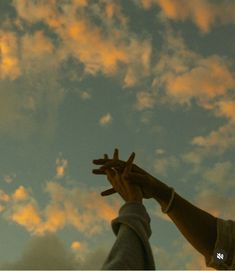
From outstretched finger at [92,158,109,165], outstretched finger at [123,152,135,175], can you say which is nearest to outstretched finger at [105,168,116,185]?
outstretched finger at [123,152,135,175]

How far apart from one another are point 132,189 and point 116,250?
84 centimetres

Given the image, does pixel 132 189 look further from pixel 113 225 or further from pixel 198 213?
pixel 198 213

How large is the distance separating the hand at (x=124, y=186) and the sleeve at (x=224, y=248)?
862 millimetres

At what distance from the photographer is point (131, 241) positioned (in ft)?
8.18

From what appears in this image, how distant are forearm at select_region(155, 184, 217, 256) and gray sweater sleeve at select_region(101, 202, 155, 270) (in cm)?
108

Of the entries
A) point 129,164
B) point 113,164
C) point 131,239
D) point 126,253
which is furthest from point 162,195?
point 126,253

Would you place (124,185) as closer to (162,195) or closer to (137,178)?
(137,178)

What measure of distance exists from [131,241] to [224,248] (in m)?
1.34

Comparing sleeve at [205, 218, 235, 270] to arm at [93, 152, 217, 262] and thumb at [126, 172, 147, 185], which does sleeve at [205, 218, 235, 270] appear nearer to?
arm at [93, 152, 217, 262]

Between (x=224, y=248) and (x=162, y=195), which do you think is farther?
(x=162, y=195)

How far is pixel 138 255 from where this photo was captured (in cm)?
245

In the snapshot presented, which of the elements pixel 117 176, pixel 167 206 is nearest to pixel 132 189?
pixel 117 176

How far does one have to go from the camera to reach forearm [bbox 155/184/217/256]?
3.74m

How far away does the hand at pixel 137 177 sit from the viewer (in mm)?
3619
